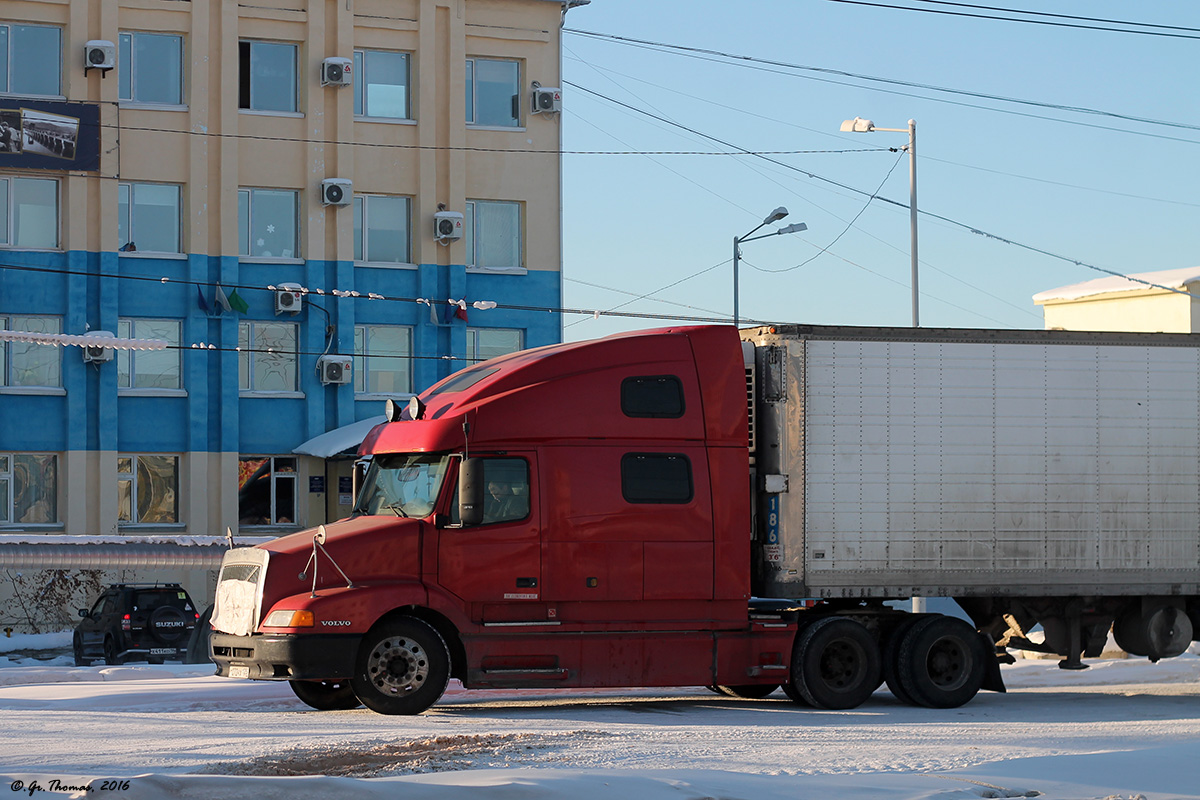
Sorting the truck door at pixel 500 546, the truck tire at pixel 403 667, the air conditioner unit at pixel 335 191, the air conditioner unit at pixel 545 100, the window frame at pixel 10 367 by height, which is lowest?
the truck tire at pixel 403 667

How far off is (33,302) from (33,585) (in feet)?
21.5

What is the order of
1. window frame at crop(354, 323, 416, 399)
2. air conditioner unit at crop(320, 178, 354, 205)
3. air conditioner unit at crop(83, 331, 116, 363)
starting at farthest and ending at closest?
window frame at crop(354, 323, 416, 399)
air conditioner unit at crop(320, 178, 354, 205)
air conditioner unit at crop(83, 331, 116, 363)

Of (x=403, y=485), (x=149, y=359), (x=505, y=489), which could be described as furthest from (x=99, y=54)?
(x=505, y=489)

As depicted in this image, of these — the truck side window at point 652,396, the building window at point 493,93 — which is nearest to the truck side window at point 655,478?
the truck side window at point 652,396

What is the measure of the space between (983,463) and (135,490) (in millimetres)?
25558

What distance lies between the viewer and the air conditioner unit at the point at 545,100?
1505 inches

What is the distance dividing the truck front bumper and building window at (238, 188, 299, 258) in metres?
24.6

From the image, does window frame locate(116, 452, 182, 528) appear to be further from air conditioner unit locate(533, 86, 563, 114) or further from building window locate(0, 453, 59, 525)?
air conditioner unit locate(533, 86, 563, 114)

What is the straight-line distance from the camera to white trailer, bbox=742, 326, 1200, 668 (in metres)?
14.7

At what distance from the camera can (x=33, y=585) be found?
34875 millimetres

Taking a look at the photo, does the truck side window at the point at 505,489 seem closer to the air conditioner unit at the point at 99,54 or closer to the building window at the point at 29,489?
the building window at the point at 29,489

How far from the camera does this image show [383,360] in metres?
37.7

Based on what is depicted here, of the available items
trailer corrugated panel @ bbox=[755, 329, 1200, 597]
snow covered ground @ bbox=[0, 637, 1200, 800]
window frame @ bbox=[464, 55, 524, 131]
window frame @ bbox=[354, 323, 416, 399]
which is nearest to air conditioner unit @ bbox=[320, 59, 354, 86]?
window frame @ bbox=[464, 55, 524, 131]

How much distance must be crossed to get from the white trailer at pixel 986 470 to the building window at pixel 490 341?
23.4 metres
